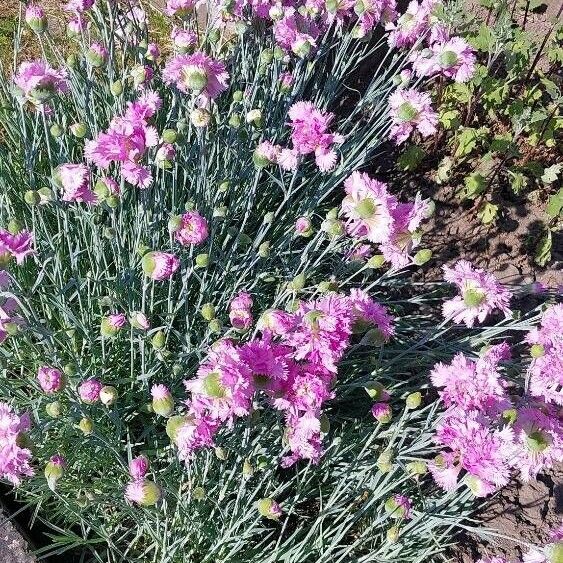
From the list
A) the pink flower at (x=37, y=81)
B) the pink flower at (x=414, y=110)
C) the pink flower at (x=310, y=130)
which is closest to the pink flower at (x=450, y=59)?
the pink flower at (x=414, y=110)

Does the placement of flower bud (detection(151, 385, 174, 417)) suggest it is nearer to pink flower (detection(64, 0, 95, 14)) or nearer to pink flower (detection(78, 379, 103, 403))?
pink flower (detection(78, 379, 103, 403))

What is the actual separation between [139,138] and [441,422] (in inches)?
38.5

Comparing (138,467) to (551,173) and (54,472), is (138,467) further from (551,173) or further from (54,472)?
(551,173)

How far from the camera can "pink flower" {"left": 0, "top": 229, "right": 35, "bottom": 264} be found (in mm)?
1357

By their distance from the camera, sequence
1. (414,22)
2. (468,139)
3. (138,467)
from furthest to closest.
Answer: (468,139) < (414,22) < (138,467)

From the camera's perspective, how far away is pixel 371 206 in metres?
1.51

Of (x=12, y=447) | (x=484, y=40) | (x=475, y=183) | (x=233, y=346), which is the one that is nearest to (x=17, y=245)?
(x=12, y=447)

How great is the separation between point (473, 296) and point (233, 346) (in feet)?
1.99

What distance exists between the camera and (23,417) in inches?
49.7

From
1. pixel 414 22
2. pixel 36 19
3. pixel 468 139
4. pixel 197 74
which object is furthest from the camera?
pixel 468 139

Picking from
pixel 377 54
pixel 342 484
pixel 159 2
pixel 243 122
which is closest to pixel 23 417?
pixel 342 484

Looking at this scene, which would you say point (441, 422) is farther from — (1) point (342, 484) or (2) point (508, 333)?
(2) point (508, 333)

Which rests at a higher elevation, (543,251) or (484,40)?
(484,40)

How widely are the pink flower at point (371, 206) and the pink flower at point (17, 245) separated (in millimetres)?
749
